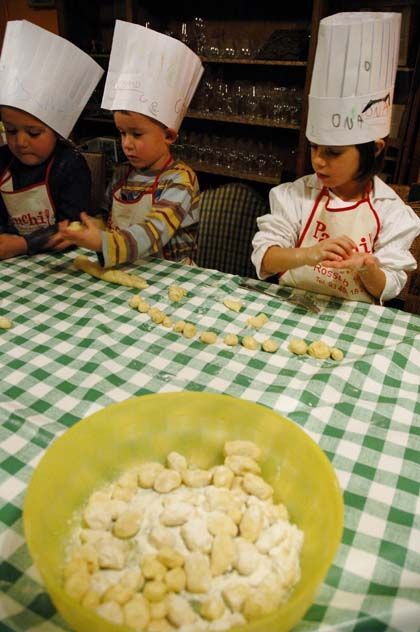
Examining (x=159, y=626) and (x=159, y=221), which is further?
(x=159, y=221)

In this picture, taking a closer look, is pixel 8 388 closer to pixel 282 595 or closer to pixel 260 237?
pixel 282 595

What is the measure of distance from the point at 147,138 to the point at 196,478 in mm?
1024

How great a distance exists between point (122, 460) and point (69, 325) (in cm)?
42

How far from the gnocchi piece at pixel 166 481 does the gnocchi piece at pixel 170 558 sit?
0.08 metres

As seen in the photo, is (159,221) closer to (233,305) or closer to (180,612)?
(233,305)

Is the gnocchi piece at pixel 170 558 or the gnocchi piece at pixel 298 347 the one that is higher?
the gnocchi piece at pixel 298 347

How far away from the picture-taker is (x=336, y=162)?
3.48ft

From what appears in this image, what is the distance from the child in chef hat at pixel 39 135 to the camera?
125cm

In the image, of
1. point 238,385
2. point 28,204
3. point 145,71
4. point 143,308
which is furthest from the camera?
point 28,204

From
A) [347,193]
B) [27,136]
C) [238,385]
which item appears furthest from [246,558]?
[27,136]

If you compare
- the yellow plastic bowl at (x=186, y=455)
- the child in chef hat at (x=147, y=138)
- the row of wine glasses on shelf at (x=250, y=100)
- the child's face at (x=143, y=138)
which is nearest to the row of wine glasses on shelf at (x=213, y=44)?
the row of wine glasses on shelf at (x=250, y=100)

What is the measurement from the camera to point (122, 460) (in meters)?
0.61

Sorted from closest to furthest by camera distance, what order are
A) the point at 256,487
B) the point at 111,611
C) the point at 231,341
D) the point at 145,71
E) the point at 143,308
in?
the point at 111,611 → the point at 256,487 → the point at 231,341 → the point at 143,308 → the point at 145,71

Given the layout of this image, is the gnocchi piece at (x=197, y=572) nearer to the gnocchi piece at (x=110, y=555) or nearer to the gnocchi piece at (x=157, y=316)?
the gnocchi piece at (x=110, y=555)
